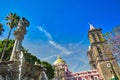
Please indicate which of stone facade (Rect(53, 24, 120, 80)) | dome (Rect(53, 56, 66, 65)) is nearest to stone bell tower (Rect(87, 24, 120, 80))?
stone facade (Rect(53, 24, 120, 80))

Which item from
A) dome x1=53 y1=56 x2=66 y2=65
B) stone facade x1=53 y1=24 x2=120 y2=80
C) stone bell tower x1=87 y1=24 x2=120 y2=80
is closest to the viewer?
stone bell tower x1=87 y1=24 x2=120 y2=80

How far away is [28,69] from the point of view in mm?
14242

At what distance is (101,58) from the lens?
56.8m

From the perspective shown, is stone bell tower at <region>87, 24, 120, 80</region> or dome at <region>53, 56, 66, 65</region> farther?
dome at <region>53, 56, 66, 65</region>

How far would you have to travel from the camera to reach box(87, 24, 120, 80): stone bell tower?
52656 millimetres

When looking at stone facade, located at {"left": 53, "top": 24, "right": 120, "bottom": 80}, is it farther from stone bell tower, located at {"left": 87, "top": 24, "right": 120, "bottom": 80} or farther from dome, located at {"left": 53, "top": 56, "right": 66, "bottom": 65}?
dome, located at {"left": 53, "top": 56, "right": 66, "bottom": 65}

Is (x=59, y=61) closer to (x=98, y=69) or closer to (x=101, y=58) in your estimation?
(x=98, y=69)

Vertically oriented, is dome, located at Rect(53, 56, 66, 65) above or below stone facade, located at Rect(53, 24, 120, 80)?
above

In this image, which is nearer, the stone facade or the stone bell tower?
the stone bell tower

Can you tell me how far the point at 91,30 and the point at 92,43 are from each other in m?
6.87

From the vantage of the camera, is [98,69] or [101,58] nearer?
[101,58]

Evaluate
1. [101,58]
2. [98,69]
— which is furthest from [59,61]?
[101,58]

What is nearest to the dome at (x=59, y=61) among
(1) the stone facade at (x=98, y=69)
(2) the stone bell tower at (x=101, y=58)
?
(1) the stone facade at (x=98, y=69)

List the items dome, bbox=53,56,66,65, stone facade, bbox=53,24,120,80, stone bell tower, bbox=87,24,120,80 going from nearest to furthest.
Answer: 1. stone bell tower, bbox=87,24,120,80
2. stone facade, bbox=53,24,120,80
3. dome, bbox=53,56,66,65
